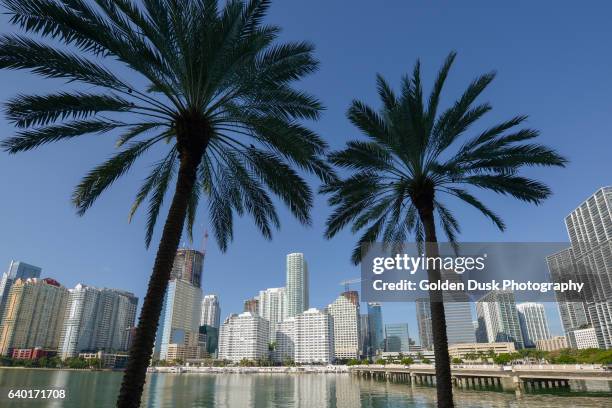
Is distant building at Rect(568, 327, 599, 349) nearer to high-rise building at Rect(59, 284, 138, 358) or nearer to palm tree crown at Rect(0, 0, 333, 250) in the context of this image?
palm tree crown at Rect(0, 0, 333, 250)

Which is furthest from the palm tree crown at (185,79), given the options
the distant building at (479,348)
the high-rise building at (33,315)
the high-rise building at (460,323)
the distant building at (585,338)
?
the high-rise building at (460,323)

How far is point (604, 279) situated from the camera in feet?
262

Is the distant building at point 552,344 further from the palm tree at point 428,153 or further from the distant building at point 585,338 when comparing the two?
the palm tree at point 428,153

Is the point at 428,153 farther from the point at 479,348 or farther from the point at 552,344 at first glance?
the point at 552,344

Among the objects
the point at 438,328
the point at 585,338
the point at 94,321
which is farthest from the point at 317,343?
the point at 438,328

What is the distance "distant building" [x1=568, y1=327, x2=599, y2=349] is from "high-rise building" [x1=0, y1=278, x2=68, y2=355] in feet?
639

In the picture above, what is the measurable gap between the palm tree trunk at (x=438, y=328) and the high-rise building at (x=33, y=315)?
17908 centimetres

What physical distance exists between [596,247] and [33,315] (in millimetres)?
193414

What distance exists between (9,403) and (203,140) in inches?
A: 1633

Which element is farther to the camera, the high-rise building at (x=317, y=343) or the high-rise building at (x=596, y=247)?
the high-rise building at (x=317, y=343)

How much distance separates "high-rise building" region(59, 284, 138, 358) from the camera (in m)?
166

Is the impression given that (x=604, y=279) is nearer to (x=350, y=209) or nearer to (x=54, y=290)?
(x=350, y=209)

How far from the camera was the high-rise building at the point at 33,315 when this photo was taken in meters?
146

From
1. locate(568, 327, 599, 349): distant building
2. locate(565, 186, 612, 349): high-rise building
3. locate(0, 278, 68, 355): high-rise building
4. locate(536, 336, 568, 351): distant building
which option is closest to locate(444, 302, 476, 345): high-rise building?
locate(536, 336, 568, 351): distant building
